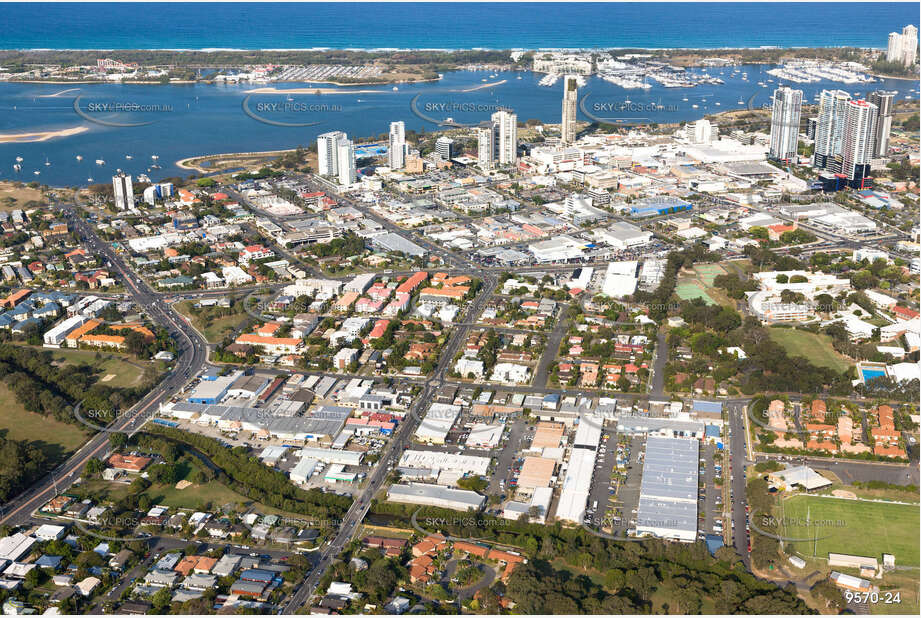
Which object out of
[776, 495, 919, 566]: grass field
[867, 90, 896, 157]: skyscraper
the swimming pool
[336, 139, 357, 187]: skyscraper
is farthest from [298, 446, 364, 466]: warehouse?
[867, 90, 896, 157]: skyscraper

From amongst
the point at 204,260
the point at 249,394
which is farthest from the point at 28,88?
the point at 249,394

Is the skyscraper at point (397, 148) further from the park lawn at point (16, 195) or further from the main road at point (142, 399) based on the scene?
the park lawn at point (16, 195)

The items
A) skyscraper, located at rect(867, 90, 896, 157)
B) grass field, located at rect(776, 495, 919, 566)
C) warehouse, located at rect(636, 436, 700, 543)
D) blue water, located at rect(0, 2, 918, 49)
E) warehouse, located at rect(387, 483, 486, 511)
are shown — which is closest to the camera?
grass field, located at rect(776, 495, 919, 566)

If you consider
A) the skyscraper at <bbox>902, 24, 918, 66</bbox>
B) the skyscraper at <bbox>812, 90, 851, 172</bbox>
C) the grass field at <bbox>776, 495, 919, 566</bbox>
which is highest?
the skyscraper at <bbox>902, 24, 918, 66</bbox>

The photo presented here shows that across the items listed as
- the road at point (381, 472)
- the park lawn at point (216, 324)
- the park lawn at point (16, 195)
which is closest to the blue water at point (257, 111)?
the park lawn at point (16, 195)

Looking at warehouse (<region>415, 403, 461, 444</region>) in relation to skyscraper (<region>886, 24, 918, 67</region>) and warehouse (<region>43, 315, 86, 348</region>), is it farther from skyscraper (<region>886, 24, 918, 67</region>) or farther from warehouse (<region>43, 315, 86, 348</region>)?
skyscraper (<region>886, 24, 918, 67</region>)
